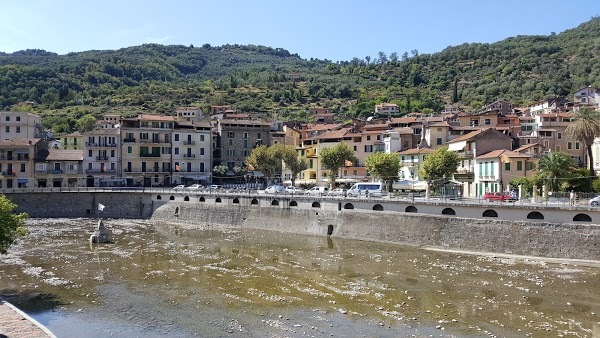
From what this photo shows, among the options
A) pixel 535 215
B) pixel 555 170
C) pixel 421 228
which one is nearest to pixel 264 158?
pixel 421 228

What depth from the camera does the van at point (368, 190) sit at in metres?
60.8

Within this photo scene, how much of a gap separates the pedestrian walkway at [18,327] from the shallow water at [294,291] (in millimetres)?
1924

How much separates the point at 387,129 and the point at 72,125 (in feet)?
300

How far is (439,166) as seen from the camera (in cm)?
6550

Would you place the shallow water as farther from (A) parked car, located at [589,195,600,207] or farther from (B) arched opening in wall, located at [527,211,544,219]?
(A) parked car, located at [589,195,600,207]

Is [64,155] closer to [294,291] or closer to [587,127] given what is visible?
[294,291]

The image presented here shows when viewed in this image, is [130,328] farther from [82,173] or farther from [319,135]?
[319,135]

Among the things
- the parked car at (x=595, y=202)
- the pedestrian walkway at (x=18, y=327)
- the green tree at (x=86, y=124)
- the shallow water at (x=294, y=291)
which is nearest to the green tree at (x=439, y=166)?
the shallow water at (x=294, y=291)

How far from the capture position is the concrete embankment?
44.3m

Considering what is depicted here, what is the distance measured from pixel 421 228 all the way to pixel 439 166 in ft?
49.3

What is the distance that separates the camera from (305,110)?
17462 centimetres

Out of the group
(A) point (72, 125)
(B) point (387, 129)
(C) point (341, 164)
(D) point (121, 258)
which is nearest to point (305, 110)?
(A) point (72, 125)

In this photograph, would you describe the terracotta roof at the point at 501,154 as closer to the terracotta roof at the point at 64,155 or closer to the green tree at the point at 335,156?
the green tree at the point at 335,156

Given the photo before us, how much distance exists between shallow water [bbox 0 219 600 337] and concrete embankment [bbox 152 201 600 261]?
1.96 meters
